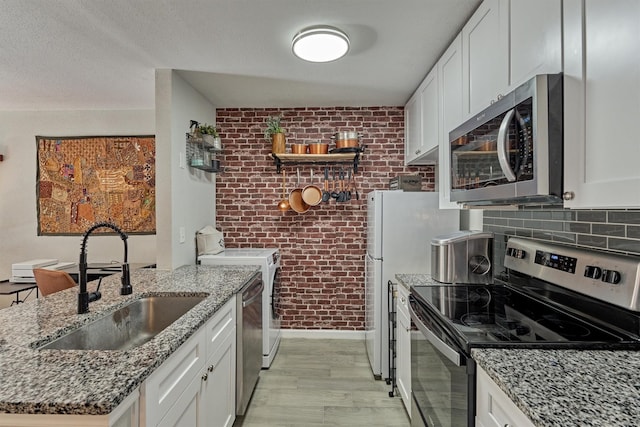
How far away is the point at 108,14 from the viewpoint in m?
1.75

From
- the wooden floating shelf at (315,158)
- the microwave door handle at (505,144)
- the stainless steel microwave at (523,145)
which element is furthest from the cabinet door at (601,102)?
the wooden floating shelf at (315,158)

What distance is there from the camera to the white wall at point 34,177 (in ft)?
11.2

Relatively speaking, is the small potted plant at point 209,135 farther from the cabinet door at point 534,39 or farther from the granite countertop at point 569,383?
the granite countertop at point 569,383

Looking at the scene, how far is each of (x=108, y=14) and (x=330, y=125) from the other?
204cm

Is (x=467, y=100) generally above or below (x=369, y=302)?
above

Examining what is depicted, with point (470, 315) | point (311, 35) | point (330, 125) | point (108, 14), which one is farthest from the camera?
point (330, 125)

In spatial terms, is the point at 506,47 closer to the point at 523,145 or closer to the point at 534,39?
the point at 534,39

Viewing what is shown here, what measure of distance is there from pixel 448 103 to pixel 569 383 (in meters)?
1.72

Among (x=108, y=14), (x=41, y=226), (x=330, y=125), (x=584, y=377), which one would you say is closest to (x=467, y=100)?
(x=584, y=377)

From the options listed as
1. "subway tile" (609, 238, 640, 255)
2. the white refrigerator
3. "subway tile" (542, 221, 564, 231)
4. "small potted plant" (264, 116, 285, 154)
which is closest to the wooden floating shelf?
"small potted plant" (264, 116, 285, 154)

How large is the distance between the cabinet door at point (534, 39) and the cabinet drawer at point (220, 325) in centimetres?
175

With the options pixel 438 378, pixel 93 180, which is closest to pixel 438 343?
pixel 438 378

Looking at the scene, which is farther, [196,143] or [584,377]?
[196,143]

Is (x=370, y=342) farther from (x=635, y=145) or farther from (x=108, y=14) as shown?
(x=108, y=14)
